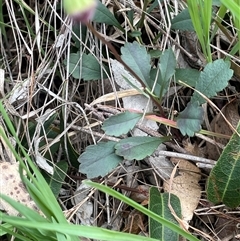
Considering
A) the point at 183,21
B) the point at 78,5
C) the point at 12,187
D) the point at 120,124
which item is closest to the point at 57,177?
the point at 12,187

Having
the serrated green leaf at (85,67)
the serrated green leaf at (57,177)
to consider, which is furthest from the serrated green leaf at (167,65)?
the serrated green leaf at (57,177)

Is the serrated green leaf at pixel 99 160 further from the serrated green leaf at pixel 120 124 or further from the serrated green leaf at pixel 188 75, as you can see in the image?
the serrated green leaf at pixel 188 75

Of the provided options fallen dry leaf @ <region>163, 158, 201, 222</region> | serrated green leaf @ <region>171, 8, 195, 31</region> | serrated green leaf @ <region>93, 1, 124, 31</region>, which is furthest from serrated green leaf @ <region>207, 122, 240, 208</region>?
serrated green leaf @ <region>93, 1, 124, 31</region>

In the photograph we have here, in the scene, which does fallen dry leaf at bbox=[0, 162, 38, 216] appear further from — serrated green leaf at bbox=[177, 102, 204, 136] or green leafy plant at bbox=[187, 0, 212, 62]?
green leafy plant at bbox=[187, 0, 212, 62]

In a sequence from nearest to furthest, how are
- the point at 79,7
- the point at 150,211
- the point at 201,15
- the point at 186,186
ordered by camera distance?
the point at 79,7
the point at 150,211
the point at 201,15
the point at 186,186

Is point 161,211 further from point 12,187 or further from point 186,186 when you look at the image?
point 12,187
